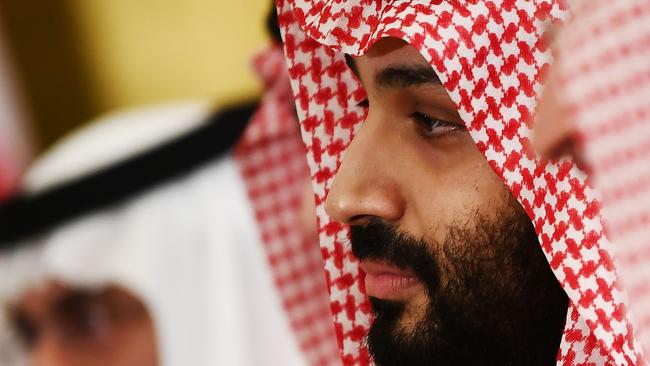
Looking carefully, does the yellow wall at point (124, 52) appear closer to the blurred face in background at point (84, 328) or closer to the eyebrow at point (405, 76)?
the blurred face in background at point (84, 328)

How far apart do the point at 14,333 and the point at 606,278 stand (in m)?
1.80

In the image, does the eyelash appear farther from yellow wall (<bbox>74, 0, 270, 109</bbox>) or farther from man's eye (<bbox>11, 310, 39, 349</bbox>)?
man's eye (<bbox>11, 310, 39, 349</bbox>)

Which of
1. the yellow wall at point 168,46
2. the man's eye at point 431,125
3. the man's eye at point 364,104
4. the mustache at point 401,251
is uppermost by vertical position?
the yellow wall at point 168,46

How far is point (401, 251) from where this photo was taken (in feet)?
3.05

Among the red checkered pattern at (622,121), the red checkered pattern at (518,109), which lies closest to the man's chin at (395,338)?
the red checkered pattern at (518,109)

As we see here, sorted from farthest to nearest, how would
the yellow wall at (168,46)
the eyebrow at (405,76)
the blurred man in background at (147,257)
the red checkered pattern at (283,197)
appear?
the yellow wall at (168,46)
the blurred man in background at (147,257)
the red checkered pattern at (283,197)
the eyebrow at (405,76)

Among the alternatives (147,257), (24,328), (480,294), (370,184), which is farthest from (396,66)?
(24,328)

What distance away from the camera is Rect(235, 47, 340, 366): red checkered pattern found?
1.66 metres

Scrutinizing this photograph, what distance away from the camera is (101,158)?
242 centimetres

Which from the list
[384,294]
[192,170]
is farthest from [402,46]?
[192,170]

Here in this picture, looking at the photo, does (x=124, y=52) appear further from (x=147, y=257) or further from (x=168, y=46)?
(x=147, y=257)

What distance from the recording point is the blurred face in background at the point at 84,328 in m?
2.17

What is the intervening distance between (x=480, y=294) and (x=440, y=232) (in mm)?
72

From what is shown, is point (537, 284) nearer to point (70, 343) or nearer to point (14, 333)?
point (70, 343)
